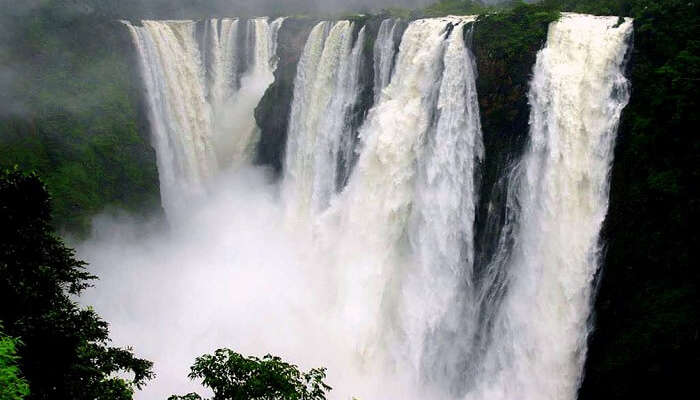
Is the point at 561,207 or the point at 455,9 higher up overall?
the point at 455,9

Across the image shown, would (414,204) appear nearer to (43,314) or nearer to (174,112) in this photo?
(43,314)

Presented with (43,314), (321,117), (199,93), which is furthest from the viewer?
(199,93)

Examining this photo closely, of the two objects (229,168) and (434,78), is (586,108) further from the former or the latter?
(229,168)

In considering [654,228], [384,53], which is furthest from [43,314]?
[384,53]

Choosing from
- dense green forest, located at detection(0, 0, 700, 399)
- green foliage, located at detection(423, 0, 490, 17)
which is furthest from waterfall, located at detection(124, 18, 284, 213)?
green foliage, located at detection(423, 0, 490, 17)

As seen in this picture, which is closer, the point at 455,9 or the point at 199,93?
the point at 455,9

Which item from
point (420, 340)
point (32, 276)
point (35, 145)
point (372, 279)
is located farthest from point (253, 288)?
point (32, 276)

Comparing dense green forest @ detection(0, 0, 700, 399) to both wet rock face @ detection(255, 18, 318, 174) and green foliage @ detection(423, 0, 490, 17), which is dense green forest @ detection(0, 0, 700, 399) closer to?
green foliage @ detection(423, 0, 490, 17)
